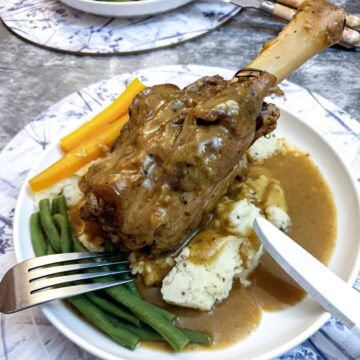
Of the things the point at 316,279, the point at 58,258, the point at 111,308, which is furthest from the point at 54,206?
the point at 316,279

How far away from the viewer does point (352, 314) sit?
1803mm

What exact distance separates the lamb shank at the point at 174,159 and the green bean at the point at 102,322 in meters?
0.33

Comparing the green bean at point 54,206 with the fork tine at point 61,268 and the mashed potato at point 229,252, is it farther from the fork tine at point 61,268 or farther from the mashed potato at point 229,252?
the mashed potato at point 229,252

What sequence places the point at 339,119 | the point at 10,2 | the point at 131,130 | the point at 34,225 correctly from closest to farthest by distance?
the point at 131,130, the point at 34,225, the point at 339,119, the point at 10,2

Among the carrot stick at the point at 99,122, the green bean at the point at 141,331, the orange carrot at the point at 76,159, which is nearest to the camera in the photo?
the green bean at the point at 141,331

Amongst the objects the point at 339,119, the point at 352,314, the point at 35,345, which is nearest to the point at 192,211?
the point at 352,314

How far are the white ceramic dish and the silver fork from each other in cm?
251

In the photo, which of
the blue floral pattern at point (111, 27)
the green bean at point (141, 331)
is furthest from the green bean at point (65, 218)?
the blue floral pattern at point (111, 27)

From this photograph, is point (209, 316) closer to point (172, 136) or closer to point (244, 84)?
point (172, 136)

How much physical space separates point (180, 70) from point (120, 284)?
2020 millimetres

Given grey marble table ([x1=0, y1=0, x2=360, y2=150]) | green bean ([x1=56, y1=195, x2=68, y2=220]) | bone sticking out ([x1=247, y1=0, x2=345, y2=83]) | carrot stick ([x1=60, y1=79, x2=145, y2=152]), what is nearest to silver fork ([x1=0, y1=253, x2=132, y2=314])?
green bean ([x1=56, y1=195, x2=68, y2=220])

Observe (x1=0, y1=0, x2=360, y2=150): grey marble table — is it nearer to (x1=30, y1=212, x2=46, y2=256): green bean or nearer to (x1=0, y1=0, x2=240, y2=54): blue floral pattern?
(x1=0, y1=0, x2=240, y2=54): blue floral pattern

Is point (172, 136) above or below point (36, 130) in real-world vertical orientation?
above

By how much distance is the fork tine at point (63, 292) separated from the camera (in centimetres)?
194
